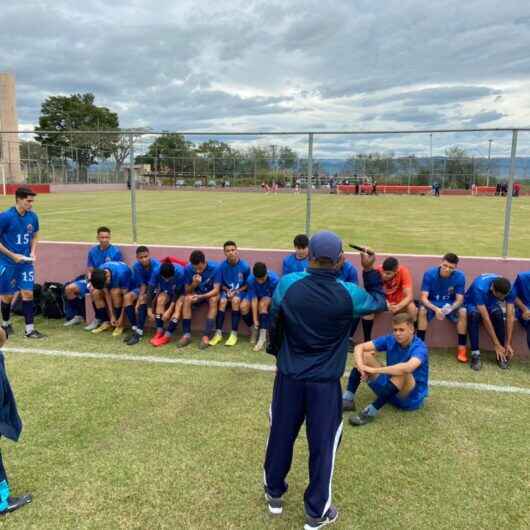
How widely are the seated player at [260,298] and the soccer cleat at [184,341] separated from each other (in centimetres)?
83

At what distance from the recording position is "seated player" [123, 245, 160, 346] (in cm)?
616

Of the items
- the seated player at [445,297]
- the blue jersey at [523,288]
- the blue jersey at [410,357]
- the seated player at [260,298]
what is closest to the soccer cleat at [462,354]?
the seated player at [445,297]

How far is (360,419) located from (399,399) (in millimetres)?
458

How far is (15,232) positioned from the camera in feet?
20.1

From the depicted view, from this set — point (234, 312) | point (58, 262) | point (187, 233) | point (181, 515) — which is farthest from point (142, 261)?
point (187, 233)

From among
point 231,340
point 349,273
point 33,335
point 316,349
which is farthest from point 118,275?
point 316,349

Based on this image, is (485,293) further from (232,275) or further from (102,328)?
(102,328)

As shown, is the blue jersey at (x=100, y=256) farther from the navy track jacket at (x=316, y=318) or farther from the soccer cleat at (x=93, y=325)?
the navy track jacket at (x=316, y=318)

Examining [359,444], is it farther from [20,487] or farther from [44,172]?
[44,172]

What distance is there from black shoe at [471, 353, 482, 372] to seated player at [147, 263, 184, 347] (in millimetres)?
3708

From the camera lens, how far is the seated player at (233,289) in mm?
6066

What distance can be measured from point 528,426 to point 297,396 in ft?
8.62

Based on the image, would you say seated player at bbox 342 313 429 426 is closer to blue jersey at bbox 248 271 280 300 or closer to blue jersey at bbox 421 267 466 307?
blue jersey at bbox 421 267 466 307

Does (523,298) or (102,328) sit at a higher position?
(523,298)
